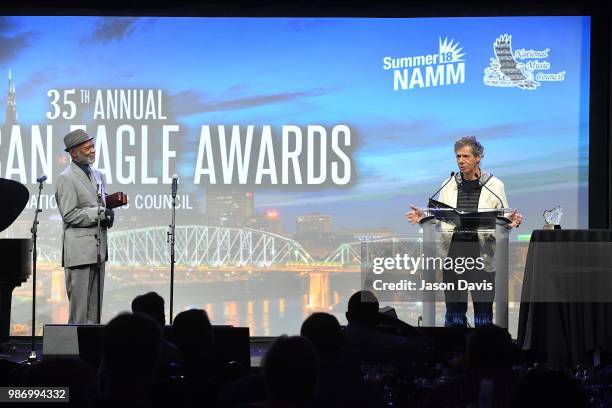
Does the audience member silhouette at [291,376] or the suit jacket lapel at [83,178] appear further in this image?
the suit jacket lapel at [83,178]

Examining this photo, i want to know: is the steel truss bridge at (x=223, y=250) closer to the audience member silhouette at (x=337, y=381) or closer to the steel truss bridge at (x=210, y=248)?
the steel truss bridge at (x=210, y=248)

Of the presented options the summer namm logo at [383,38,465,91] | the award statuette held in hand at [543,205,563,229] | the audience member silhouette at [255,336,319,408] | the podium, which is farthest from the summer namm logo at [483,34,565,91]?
the audience member silhouette at [255,336,319,408]

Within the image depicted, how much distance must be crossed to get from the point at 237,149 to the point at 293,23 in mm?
1393

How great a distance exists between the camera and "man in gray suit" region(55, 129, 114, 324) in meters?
6.73

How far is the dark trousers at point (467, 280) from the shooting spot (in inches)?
238

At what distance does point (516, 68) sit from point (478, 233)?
2969 millimetres

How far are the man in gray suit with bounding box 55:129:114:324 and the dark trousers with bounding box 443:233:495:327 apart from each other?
2705 mm

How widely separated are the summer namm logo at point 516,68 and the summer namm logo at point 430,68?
0.30 m

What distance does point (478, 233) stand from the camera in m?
6.04

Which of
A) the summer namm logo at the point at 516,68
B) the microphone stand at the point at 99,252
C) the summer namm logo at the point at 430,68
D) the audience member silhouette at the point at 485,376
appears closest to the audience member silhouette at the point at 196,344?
the audience member silhouette at the point at 485,376

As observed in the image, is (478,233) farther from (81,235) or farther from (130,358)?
(130,358)

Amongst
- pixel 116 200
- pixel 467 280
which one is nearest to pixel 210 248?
pixel 116 200

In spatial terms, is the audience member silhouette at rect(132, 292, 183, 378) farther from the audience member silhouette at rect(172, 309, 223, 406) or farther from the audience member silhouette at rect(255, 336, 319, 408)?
the audience member silhouette at rect(255, 336, 319, 408)

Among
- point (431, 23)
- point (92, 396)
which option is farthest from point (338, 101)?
point (92, 396)
